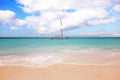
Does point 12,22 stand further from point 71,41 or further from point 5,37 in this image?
point 71,41

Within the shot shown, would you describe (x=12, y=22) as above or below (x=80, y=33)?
above

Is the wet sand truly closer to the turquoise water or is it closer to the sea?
the sea

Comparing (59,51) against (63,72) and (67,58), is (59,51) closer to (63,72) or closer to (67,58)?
(67,58)

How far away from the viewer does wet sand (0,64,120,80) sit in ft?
7.82

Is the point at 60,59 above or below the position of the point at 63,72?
above

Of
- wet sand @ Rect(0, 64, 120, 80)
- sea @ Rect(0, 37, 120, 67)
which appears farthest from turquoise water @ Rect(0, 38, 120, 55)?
wet sand @ Rect(0, 64, 120, 80)

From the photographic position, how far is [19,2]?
8.22 ft

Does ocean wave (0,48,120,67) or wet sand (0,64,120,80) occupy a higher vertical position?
ocean wave (0,48,120,67)

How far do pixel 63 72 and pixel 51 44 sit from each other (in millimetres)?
423

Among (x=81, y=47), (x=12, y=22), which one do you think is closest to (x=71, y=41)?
(x=81, y=47)

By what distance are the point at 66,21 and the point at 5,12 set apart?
0.86 metres

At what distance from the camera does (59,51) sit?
247cm

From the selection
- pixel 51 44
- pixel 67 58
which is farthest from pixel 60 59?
pixel 51 44

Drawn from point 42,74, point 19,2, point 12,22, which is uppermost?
point 19,2
